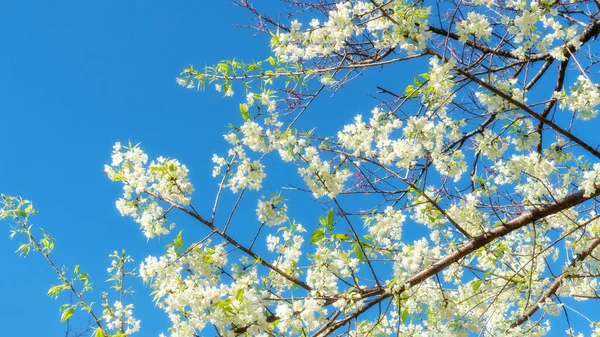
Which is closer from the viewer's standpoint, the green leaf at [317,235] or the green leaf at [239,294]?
the green leaf at [239,294]

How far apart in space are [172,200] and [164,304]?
1.98 feet

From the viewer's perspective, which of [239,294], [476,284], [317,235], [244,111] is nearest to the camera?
[239,294]

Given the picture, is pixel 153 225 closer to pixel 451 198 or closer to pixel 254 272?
pixel 254 272

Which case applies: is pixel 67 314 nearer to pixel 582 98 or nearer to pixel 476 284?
pixel 476 284

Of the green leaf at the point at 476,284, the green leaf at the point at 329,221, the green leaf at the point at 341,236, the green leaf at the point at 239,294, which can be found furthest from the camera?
the green leaf at the point at 476,284

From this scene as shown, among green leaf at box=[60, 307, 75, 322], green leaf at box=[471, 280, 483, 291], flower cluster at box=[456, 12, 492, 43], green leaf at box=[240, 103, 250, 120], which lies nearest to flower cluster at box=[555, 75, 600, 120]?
flower cluster at box=[456, 12, 492, 43]

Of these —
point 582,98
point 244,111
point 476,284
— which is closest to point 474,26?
point 582,98

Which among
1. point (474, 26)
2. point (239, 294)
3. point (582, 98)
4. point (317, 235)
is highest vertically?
point (474, 26)

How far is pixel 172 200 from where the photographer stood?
3.02m

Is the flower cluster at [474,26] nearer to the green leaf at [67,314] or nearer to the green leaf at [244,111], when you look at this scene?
the green leaf at [244,111]

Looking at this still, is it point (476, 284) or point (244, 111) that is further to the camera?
point (476, 284)

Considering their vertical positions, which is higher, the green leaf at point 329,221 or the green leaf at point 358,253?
the green leaf at point 329,221

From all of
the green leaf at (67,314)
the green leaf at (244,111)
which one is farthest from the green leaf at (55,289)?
the green leaf at (244,111)

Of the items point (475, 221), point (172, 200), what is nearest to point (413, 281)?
point (475, 221)
